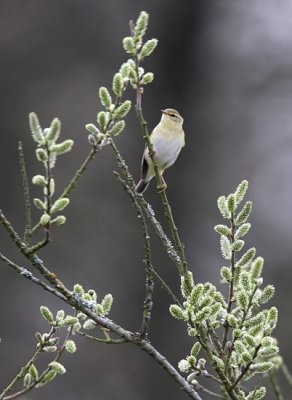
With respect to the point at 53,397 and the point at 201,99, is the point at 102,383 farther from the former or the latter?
A: the point at 201,99

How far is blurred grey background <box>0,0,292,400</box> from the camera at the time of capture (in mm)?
6980

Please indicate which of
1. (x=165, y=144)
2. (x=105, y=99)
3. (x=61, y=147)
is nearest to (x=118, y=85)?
(x=105, y=99)

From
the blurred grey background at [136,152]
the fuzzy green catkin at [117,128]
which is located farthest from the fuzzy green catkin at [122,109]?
the blurred grey background at [136,152]

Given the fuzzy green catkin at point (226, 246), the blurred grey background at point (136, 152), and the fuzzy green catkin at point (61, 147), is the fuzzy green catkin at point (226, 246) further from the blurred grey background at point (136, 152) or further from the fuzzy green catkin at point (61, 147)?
the blurred grey background at point (136, 152)

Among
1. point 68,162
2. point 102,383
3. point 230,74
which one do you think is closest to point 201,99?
point 230,74

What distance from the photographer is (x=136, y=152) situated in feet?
25.6

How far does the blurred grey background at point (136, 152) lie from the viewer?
698cm

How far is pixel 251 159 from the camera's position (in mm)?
7996

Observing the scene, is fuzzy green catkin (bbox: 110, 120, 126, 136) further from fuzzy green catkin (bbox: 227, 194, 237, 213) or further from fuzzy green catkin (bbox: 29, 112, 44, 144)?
fuzzy green catkin (bbox: 227, 194, 237, 213)

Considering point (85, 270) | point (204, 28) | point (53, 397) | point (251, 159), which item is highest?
point (204, 28)

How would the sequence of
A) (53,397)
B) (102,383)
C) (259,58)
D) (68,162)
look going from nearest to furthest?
(53,397), (102,383), (68,162), (259,58)

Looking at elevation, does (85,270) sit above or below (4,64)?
below

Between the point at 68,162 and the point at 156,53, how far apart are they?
6.76 feet

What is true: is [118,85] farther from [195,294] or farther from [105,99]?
[195,294]
